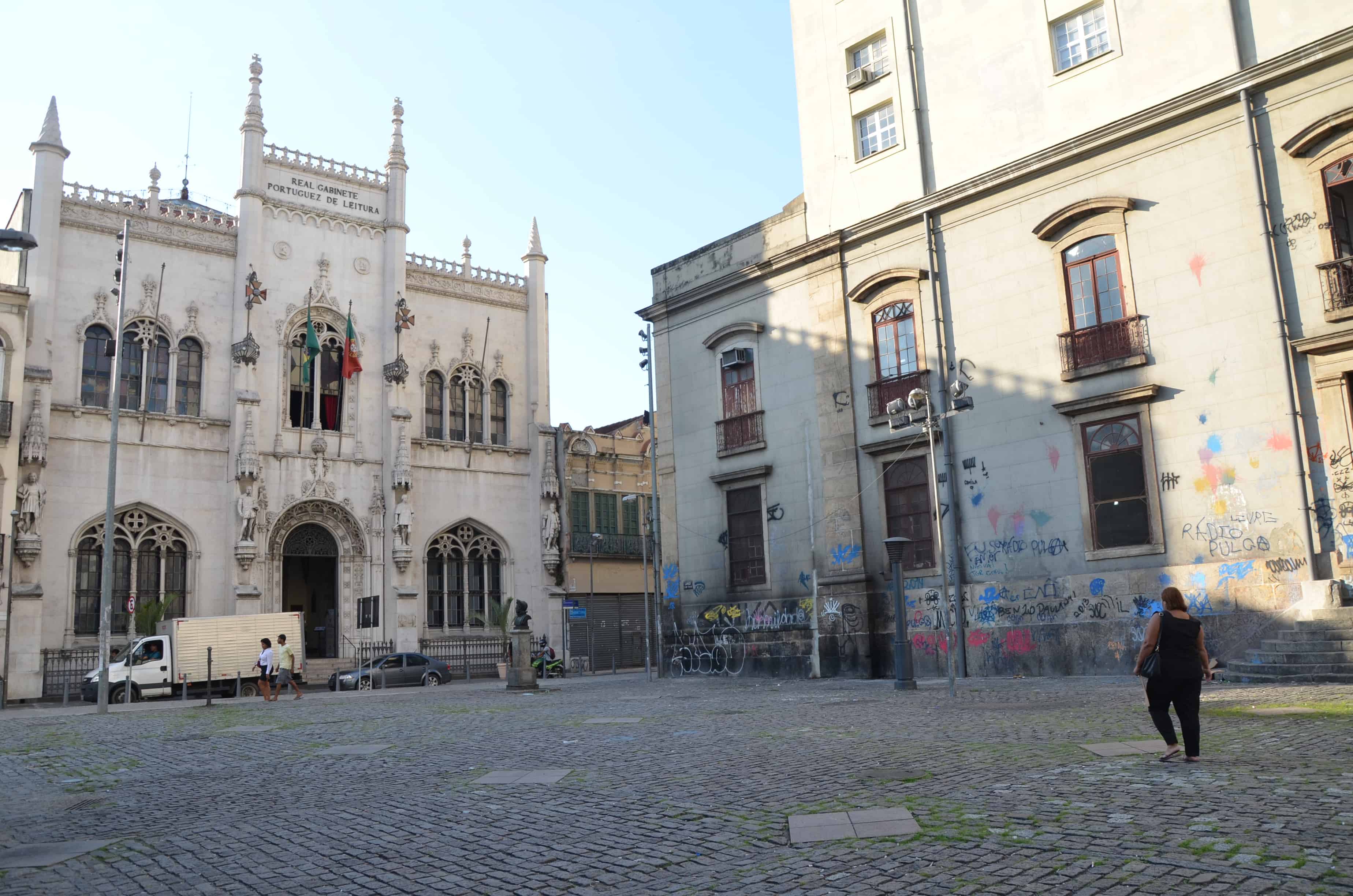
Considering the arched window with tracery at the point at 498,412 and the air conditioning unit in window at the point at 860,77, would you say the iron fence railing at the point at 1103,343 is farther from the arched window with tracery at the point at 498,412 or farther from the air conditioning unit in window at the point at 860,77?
the arched window with tracery at the point at 498,412

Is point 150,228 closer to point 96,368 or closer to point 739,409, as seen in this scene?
point 96,368

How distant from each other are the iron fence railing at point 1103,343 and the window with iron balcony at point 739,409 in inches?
309

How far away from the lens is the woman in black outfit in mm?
8555

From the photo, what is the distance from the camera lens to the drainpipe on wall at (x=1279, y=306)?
16.9m

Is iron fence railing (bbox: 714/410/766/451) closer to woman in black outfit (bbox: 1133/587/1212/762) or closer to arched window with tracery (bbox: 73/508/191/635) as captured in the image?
woman in black outfit (bbox: 1133/587/1212/762)

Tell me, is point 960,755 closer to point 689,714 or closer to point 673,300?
point 689,714

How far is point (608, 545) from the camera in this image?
44625 mm

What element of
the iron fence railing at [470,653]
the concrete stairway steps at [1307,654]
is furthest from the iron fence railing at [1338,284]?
the iron fence railing at [470,653]

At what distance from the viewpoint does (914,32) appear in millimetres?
24188

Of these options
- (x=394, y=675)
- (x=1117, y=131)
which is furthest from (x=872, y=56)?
(x=394, y=675)

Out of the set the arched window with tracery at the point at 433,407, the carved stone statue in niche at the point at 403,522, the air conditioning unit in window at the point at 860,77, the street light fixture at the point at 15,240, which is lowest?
the carved stone statue in niche at the point at 403,522

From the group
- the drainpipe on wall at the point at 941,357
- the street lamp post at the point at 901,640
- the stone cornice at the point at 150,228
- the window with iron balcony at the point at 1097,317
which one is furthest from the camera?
the stone cornice at the point at 150,228

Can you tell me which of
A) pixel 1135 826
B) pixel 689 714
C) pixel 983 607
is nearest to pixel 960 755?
pixel 1135 826

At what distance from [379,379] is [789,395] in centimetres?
1881
